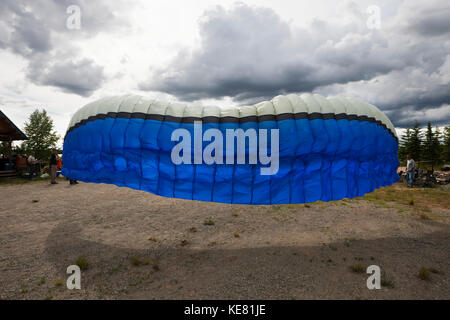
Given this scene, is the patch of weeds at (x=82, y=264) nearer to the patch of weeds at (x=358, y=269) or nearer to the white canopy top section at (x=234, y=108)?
the white canopy top section at (x=234, y=108)

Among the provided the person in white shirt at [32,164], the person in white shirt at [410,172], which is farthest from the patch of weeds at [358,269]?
the person in white shirt at [32,164]

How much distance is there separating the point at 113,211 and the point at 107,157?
5036 mm

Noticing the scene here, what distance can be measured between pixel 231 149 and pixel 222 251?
9.14 feet

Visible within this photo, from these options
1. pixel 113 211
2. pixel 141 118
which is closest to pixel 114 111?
pixel 141 118

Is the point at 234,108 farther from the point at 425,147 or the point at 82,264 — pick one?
the point at 425,147

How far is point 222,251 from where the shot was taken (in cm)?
569

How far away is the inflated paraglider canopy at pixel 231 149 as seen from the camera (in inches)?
179

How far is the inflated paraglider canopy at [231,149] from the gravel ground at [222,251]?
157 centimetres

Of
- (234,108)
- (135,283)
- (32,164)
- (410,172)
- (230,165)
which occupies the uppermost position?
(234,108)

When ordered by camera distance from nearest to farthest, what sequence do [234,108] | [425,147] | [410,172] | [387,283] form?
1. [387,283]
2. [234,108]
3. [410,172]
4. [425,147]

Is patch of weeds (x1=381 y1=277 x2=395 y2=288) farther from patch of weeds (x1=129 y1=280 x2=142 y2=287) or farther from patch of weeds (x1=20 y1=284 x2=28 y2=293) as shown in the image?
patch of weeds (x1=20 y1=284 x2=28 y2=293)

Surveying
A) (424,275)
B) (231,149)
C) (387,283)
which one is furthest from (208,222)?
(424,275)

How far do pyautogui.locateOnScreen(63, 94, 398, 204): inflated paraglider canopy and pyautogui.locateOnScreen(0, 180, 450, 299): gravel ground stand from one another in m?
1.57
